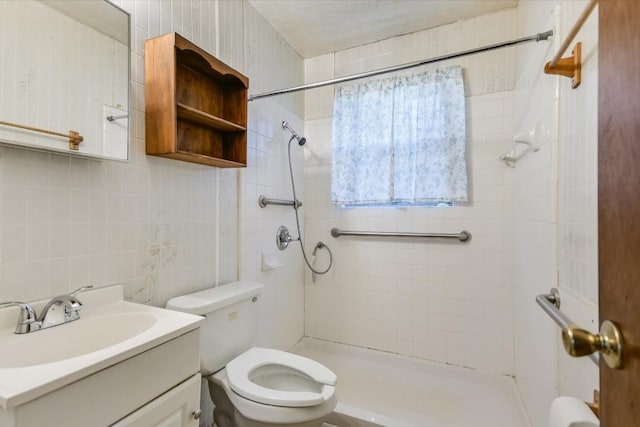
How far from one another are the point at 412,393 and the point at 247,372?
1157 millimetres

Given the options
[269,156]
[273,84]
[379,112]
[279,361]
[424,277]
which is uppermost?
[273,84]

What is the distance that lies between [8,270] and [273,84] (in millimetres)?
1762

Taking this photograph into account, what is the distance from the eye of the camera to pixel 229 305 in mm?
1425

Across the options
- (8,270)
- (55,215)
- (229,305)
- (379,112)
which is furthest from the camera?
(379,112)

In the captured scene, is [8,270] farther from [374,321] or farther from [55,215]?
[374,321]

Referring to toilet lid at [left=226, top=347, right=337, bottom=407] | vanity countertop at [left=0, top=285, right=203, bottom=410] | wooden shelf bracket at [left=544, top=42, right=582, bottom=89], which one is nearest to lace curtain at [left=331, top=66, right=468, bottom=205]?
wooden shelf bracket at [left=544, top=42, right=582, bottom=89]

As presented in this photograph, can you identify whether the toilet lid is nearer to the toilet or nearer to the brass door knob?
the toilet

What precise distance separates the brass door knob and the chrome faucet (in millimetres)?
1272

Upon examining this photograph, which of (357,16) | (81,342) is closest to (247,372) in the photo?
(81,342)

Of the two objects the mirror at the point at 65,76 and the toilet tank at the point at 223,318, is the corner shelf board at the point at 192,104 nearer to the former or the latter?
the mirror at the point at 65,76

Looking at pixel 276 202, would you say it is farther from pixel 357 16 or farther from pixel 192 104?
pixel 357 16

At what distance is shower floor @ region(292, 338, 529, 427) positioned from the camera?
1.65 meters

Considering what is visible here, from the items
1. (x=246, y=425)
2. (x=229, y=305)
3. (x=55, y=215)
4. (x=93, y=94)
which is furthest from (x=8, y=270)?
(x=246, y=425)

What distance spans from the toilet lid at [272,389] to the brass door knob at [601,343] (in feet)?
3.31
